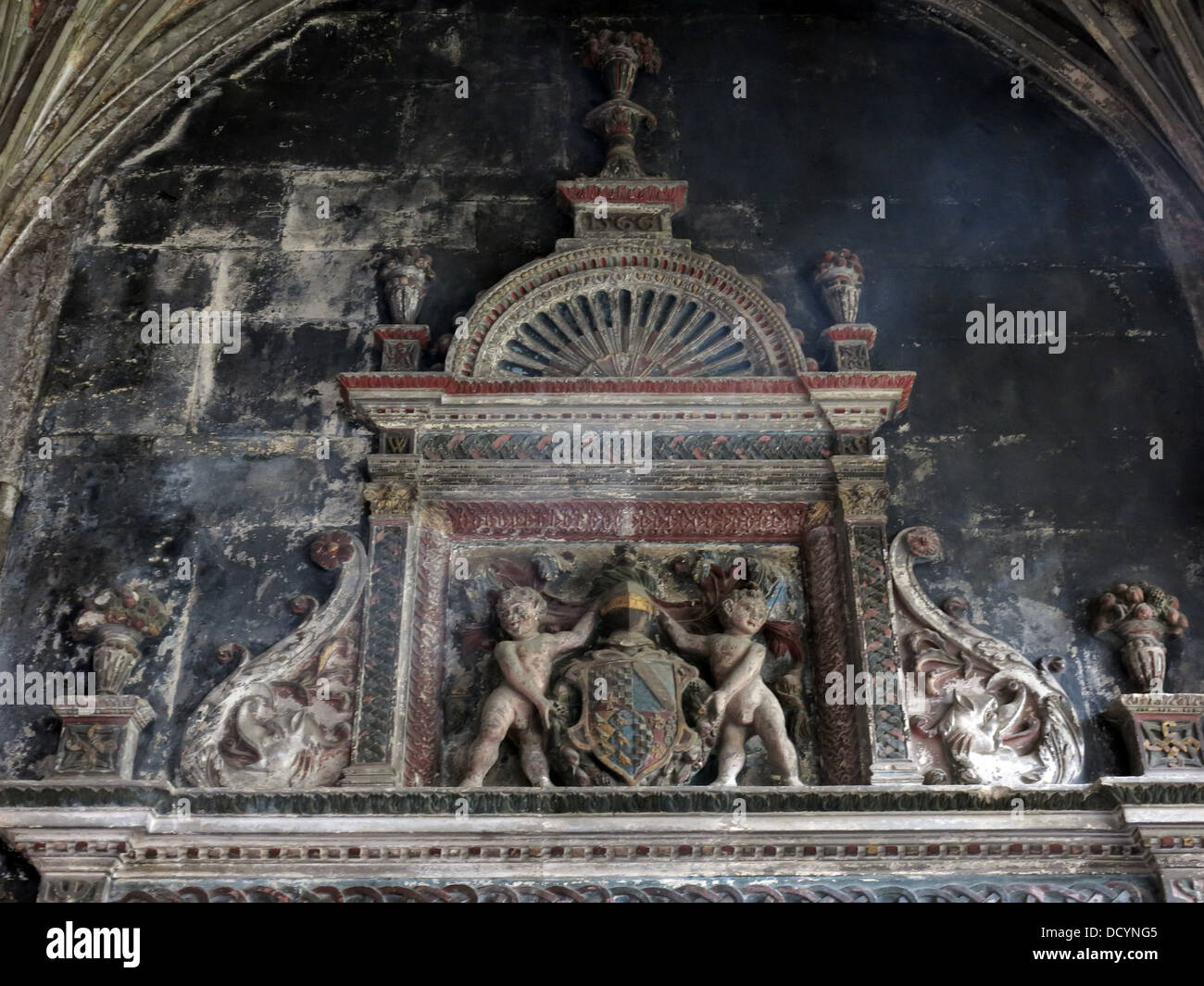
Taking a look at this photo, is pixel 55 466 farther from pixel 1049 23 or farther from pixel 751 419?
pixel 1049 23

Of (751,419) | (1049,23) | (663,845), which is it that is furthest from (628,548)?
(1049,23)

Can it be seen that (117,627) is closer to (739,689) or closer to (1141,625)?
(739,689)

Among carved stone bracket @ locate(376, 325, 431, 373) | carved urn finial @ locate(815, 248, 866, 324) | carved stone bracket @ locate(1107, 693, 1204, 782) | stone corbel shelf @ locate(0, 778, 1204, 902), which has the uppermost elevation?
carved urn finial @ locate(815, 248, 866, 324)

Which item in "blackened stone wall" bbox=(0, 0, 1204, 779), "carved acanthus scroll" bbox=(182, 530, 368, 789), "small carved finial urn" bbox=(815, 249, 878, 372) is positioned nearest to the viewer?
"carved acanthus scroll" bbox=(182, 530, 368, 789)

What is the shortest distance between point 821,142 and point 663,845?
188 inches

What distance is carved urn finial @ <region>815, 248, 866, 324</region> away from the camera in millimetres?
9398

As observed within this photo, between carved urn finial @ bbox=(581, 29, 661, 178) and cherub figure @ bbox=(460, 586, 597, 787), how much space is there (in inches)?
117

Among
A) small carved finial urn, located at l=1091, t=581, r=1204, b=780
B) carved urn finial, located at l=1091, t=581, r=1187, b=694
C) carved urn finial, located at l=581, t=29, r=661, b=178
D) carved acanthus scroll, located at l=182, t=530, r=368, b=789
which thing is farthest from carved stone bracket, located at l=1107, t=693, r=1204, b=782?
carved urn finial, located at l=581, t=29, r=661, b=178

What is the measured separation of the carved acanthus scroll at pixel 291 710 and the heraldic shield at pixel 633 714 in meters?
1.14

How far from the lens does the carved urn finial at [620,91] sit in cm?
1010

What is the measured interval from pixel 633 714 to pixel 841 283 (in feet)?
9.59

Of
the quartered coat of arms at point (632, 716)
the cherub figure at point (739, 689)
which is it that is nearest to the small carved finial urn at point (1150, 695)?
the cherub figure at point (739, 689)

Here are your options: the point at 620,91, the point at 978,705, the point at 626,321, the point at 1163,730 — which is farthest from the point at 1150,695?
the point at 620,91

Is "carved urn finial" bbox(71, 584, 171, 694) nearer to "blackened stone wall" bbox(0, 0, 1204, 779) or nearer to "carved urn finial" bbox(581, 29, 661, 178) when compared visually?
"blackened stone wall" bbox(0, 0, 1204, 779)
